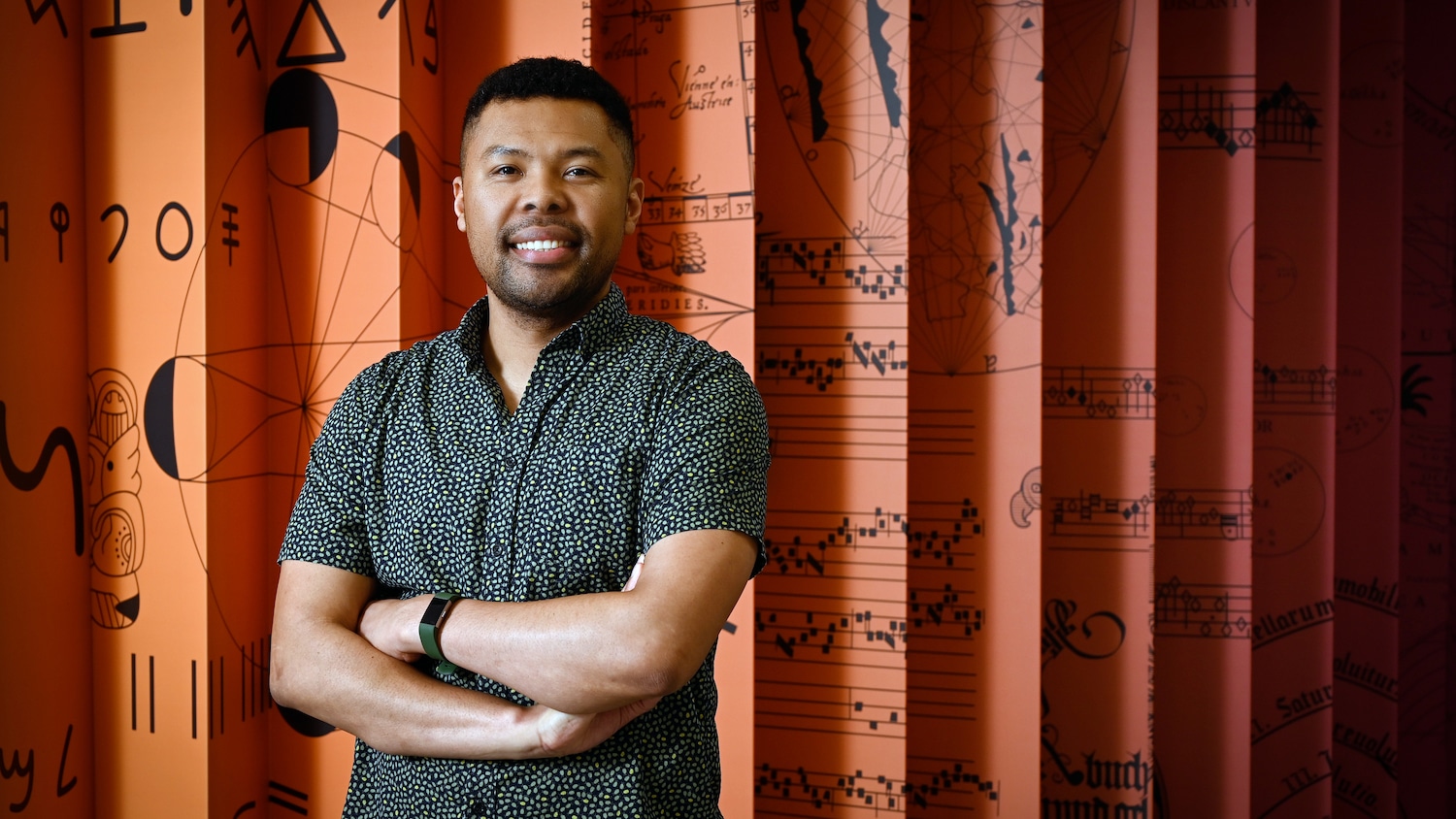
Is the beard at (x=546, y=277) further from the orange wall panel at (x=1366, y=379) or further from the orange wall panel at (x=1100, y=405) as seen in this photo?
the orange wall panel at (x=1366, y=379)

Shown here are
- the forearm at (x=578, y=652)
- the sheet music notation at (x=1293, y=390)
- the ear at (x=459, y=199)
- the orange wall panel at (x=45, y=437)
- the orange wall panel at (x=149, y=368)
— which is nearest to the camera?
the forearm at (x=578, y=652)

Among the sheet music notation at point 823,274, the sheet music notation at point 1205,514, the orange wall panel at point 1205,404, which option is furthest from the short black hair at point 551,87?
the sheet music notation at point 1205,514

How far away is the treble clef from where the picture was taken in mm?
1526

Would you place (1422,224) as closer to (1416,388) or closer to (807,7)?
(1416,388)

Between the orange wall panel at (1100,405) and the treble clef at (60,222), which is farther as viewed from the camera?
the orange wall panel at (1100,405)

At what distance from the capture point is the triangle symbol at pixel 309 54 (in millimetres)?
1754

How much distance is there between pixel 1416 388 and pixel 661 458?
2442 mm

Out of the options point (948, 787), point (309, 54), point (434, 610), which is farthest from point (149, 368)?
point (948, 787)

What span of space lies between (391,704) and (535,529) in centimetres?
25

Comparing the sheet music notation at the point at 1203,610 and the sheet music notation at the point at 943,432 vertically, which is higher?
the sheet music notation at the point at 943,432

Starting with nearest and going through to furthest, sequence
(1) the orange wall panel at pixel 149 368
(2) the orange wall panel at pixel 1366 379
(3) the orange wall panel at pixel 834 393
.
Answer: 1. (1) the orange wall panel at pixel 149 368
2. (3) the orange wall panel at pixel 834 393
3. (2) the orange wall panel at pixel 1366 379

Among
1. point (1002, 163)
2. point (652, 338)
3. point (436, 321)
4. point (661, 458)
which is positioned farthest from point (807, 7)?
point (661, 458)

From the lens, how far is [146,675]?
1.60 m

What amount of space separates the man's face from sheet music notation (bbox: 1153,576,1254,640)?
1.76 meters
